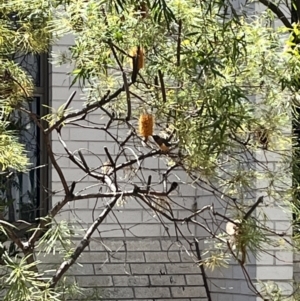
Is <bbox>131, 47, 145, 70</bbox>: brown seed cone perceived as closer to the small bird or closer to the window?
the small bird

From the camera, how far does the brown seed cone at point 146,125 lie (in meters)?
3.45

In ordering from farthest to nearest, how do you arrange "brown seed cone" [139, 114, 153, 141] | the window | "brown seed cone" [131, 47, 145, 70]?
the window
"brown seed cone" [139, 114, 153, 141]
"brown seed cone" [131, 47, 145, 70]

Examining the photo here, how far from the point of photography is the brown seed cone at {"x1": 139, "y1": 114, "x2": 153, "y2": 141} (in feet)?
11.3

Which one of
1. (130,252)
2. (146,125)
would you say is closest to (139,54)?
(146,125)

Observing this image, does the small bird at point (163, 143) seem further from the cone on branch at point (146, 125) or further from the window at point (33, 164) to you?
the window at point (33, 164)

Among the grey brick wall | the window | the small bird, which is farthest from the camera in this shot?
the window

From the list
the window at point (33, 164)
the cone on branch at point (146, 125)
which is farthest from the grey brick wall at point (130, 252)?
the cone on branch at point (146, 125)

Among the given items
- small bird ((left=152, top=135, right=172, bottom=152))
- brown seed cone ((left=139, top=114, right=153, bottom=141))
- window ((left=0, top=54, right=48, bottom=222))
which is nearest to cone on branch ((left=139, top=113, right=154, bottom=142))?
brown seed cone ((left=139, top=114, right=153, bottom=141))

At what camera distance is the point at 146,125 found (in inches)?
136

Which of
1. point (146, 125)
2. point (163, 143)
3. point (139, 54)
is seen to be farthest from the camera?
point (163, 143)

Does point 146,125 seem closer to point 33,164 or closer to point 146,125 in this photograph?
point 146,125

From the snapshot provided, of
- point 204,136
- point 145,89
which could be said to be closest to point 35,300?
point 204,136

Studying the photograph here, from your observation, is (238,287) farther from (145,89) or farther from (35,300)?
(35,300)

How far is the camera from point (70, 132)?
6094mm
